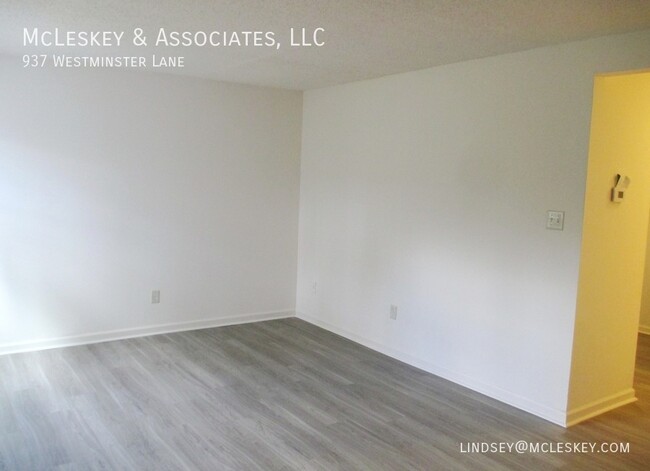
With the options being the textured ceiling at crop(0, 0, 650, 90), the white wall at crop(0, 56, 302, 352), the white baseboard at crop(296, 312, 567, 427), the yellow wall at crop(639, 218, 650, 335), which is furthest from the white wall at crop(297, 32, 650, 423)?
the yellow wall at crop(639, 218, 650, 335)

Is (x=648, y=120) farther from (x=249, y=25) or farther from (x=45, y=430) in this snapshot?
(x=45, y=430)

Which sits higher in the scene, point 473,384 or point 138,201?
point 138,201

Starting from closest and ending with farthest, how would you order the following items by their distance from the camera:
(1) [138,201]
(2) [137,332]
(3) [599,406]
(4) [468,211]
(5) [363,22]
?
(5) [363,22] → (3) [599,406] → (4) [468,211] → (1) [138,201] → (2) [137,332]

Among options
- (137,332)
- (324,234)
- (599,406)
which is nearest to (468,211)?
(599,406)

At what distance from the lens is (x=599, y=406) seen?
11.3 ft

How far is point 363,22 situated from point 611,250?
206 centimetres

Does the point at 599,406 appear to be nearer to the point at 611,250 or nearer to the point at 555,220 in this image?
the point at 611,250

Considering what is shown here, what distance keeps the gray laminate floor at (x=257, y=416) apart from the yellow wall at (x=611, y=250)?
0.24 m

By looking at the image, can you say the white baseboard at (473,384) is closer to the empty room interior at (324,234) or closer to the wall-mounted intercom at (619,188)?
the empty room interior at (324,234)

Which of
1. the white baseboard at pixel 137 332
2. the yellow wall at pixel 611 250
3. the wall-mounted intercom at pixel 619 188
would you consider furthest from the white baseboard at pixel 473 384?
the wall-mounted intercom at pixel 619 188

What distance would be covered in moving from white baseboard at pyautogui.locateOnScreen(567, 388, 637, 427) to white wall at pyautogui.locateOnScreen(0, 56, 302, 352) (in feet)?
9.77

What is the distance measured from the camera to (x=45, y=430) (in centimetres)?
289

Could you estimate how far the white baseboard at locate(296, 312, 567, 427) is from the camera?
329 cm

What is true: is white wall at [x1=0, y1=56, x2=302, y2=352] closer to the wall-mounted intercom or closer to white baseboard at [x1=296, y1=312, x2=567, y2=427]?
white baseboard at [x1=296, y1=312, x2=567, y2=427]
